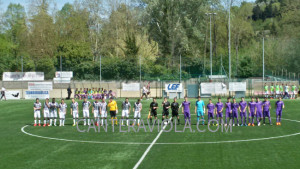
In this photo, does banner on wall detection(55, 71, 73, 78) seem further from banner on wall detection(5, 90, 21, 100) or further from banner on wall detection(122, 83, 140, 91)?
banner on wall detection(122, 83, 140, 91)

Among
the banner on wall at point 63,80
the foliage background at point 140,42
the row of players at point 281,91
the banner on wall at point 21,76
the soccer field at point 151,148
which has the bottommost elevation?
the soccer field at point 151,148

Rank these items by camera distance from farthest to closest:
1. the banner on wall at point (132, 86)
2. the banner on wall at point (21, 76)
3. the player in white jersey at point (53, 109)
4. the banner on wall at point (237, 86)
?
1. the banner on wall at point (21, 76)
2. the banner on wall at point (132, 86)
3. the banner on wall at point (237, 86)
4. the player in white jersey at point (53, 109)

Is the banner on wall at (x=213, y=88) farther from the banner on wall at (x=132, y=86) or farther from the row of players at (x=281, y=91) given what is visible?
the banner on wall at (x=132, y=86)

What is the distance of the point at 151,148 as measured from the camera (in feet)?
60.4

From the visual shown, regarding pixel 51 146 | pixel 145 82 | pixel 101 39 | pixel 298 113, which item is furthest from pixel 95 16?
pixel 51 146

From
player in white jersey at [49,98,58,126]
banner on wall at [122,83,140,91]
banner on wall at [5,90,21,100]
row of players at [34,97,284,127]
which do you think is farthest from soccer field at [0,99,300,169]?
banner on wall at [5,90,21,100]

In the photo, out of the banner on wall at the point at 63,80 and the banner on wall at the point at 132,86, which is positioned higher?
the banner on wall at the point at 63,80

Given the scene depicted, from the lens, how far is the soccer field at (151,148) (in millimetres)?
15375

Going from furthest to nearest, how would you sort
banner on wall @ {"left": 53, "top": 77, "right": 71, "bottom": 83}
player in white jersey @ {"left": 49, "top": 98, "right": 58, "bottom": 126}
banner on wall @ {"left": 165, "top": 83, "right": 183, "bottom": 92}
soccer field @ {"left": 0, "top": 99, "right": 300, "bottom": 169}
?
banner on wall @ {"left": 53, "top": 77, "right": 71, "bottom": 83} → banner on wall @ {"left": 165, "top": 83, "right": 183, "bottom": 92} → player in white jersey @ {"left": 49, "top": 98, "right": 58, "bottom": 126} → soccer field @ {"left": 0, "top": 99, "right": 300, "bottom": 169}

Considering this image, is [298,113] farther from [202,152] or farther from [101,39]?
[101,39]

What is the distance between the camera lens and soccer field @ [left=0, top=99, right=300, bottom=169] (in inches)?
605

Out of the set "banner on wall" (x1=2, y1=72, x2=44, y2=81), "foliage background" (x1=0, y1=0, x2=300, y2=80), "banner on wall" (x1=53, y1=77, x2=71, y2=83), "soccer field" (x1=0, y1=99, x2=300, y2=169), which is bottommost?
"soccer field" (x1=0, y1=99, x2=300, y2=169)

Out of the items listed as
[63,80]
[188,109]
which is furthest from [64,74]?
[188,109]

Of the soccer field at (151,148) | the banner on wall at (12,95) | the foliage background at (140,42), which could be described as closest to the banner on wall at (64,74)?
the foliage background at (140,42)
